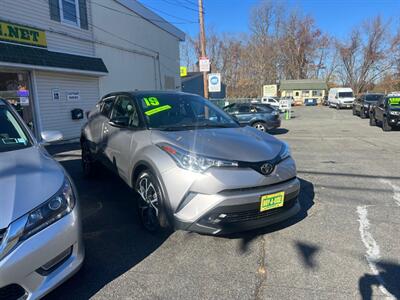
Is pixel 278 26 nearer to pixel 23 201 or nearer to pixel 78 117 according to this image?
pixel 78 117

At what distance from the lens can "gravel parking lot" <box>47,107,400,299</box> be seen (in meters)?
2.73

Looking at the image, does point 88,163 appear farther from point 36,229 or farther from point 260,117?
point 260,117

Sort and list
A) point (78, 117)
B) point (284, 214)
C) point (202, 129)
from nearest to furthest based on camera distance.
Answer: point (284, 214)
point (202, 129)
point (78, 117)

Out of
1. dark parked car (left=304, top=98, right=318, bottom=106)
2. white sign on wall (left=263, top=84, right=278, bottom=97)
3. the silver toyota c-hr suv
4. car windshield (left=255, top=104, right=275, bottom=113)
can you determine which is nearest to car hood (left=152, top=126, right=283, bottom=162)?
the silver toyota c-hr suv

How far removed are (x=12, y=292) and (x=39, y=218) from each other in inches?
19.1

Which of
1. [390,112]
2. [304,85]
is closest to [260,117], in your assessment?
[390,112]

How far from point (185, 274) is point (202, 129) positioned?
1794 mm

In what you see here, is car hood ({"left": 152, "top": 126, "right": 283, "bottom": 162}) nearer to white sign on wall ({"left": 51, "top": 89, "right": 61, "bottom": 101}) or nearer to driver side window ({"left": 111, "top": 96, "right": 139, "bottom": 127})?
driver side window ({"left": 111, "top": 96, "right": 139, "bottom": 127})

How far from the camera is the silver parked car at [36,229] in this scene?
6.84ft

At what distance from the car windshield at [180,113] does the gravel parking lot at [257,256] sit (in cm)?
134

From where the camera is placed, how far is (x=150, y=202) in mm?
3639

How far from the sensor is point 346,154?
29.2 feet

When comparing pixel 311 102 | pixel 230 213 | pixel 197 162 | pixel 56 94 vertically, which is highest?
pixel 56 94

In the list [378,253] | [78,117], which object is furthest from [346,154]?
[78,117]
